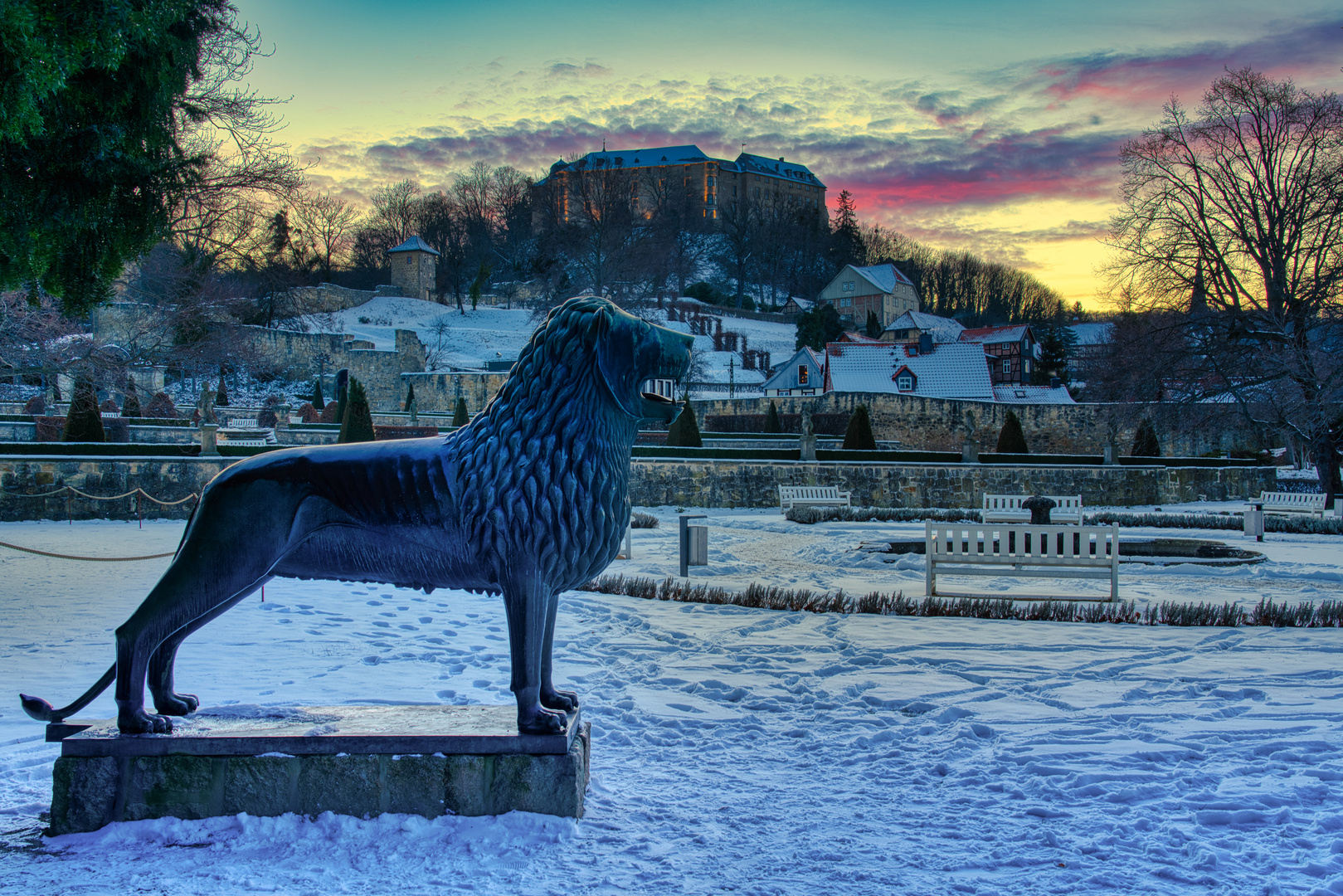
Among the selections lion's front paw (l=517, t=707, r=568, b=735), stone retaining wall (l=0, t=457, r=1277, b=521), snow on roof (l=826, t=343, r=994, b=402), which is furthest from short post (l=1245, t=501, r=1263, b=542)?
snow on roof (l=826, t=343, r=994, b=402)

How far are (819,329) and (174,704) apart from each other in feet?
177

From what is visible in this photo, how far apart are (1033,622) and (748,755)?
411 cm

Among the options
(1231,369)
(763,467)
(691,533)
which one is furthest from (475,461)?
(1231,369)

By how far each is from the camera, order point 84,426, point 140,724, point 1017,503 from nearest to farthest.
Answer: point 140,724 < point 1017,503 < point 84,426

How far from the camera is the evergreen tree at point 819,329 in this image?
5488cm

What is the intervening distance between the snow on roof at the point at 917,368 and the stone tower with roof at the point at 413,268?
3903 centimetres

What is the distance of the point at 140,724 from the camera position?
286 cm

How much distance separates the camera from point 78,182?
4.97 m

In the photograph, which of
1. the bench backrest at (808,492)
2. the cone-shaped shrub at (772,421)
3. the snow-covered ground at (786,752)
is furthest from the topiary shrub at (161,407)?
the snow-covered ground at (786,752)

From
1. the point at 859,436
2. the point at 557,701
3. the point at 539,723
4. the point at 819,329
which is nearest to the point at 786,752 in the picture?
the point at 557,701

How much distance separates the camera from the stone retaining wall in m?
15.4

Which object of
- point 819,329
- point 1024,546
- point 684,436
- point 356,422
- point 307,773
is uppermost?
point 819,329

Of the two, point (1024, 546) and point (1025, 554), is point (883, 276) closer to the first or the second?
point (1025, 554)

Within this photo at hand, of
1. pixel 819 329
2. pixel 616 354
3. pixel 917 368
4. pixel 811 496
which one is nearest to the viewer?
pixel 616 354
